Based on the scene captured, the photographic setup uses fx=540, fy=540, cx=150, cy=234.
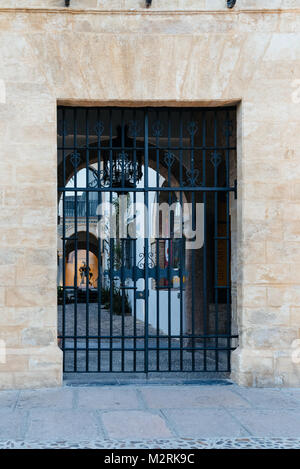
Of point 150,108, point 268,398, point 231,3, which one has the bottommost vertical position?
point 268,398

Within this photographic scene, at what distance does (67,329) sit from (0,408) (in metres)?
8.06

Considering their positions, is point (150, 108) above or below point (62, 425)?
above

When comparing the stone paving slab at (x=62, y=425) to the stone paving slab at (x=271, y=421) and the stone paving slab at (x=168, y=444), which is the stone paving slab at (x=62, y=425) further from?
the stone paving slab at (x=271, y=421)

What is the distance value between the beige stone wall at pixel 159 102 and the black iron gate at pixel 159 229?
34 cm

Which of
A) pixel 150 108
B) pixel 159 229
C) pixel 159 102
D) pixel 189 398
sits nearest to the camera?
pixel 189 398

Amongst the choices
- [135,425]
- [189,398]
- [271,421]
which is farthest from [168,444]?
[189,398]

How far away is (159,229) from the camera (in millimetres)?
10094

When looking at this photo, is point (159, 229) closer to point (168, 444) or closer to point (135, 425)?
point (135, 425)

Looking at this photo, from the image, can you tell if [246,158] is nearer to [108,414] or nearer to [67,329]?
[108,414]

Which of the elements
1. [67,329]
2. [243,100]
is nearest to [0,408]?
[243,100]

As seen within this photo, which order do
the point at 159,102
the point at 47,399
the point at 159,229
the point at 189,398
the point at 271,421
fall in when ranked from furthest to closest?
the point at 159,229
the point at 159,102
the point at 189,398
the point at 47,399
the point at 271,421

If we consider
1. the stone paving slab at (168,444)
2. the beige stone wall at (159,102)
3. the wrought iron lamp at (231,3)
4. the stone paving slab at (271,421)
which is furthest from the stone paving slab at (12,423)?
the wrought iron lamp at (231,3)

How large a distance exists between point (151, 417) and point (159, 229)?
5897 millimetres

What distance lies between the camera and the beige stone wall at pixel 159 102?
5.52 m
